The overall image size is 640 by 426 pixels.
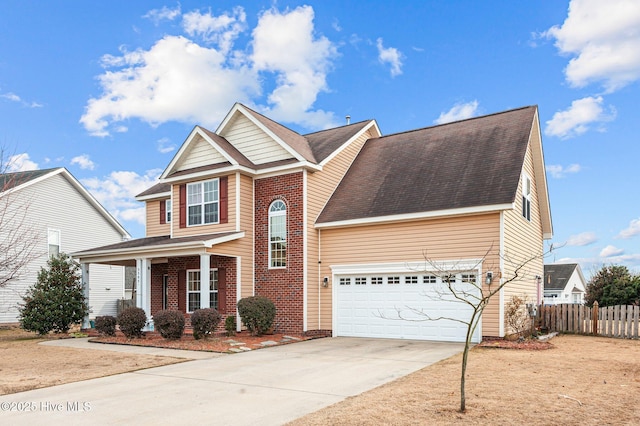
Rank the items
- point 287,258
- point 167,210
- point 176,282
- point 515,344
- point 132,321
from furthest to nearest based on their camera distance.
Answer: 1. point 167,210
2. point 176,282
3. point 287,258
4. point 132,321
5. point 515,344

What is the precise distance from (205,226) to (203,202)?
0.95 meters

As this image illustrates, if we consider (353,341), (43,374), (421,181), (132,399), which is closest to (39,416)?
(132,399)

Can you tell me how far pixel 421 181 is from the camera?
61.7ft

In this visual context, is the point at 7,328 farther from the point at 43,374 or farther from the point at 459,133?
the point at 459,133

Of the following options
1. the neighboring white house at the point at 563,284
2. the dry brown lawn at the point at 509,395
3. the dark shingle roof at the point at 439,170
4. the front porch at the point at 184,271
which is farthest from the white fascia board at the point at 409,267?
the neighboring white house at the point at 563,284

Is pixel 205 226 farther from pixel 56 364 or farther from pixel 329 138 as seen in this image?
pixel 56 364

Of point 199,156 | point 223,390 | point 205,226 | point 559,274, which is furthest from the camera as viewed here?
point 559,274

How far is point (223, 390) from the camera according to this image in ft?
31.0

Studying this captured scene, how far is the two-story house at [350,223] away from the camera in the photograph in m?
16.7

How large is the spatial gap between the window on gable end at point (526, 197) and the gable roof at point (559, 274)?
36.6 meters

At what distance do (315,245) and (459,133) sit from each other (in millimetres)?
7161

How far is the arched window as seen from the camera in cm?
1931

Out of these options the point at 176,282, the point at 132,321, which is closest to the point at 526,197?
the point at 176,282

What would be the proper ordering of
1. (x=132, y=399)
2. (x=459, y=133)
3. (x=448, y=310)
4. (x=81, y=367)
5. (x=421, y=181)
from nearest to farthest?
1. (x=132, y=399)
2. (x=81, y=367)
3. (x=448, y=310)
4. (x=421, y=181)
5. (x=459, y=133)
